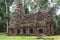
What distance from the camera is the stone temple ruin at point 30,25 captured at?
28422 mm

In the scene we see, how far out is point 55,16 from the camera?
98.7ft

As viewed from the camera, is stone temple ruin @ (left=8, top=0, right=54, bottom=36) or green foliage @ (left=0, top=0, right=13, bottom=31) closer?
stone temple ruin @ (left=8, top=0, right=54, bottom=36)

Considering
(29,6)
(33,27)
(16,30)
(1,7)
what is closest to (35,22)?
(33,27)

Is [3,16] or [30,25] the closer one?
[30,25]

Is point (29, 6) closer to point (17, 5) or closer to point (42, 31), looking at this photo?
point (17, 5)

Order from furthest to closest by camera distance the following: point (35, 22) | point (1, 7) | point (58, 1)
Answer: point (1, 7), point (58, 1), point (35, 22)

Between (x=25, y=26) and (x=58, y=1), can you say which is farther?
(x=58, y=1)

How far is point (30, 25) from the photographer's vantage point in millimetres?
28719

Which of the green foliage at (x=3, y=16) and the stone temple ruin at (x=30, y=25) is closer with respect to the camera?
the stone temple ruin at (x=30, y=25)

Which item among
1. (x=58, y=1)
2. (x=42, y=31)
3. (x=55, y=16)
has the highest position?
(x=58, y=1)

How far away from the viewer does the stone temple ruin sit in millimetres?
28422

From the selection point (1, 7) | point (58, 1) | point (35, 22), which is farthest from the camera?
point (1, 7)

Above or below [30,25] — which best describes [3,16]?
above

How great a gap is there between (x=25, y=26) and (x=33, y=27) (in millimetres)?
1202
